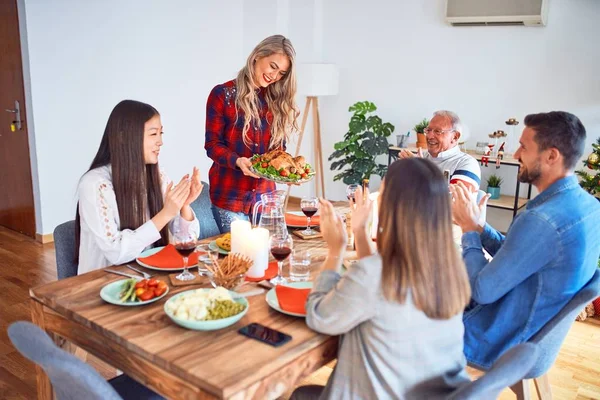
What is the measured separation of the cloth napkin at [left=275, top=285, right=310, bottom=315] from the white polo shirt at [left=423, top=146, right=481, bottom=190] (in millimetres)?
1358

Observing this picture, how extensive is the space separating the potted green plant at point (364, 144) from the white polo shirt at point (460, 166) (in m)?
1.99

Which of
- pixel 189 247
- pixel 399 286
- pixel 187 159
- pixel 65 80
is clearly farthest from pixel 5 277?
pixel 399 286

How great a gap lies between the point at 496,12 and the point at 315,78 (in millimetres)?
1599

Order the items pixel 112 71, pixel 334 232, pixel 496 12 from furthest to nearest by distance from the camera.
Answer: pixel 112 71, pixel 496 12, pixel 334 232

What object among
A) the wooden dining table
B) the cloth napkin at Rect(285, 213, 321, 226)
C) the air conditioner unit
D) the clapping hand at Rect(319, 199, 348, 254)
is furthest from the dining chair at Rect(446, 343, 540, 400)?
the air conditioner unit

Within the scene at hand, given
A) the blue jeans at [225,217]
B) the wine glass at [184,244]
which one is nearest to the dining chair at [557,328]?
the wine glass at [184,244]

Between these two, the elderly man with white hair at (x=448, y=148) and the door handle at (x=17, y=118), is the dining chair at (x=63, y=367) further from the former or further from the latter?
the door handle at (x=17, y=118)

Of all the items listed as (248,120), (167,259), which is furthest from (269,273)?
(248,120)

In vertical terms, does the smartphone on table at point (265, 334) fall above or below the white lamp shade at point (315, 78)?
below

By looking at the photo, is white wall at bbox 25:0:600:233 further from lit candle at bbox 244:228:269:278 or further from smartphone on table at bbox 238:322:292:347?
smartphone on table at bbox 238:322:292:347

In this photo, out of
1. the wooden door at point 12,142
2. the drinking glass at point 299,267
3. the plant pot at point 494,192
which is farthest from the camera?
the plant pot at point 494,192

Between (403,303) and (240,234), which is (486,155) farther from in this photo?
(403,303)

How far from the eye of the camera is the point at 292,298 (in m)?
1.63

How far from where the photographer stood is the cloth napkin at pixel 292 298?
5.16 ft
